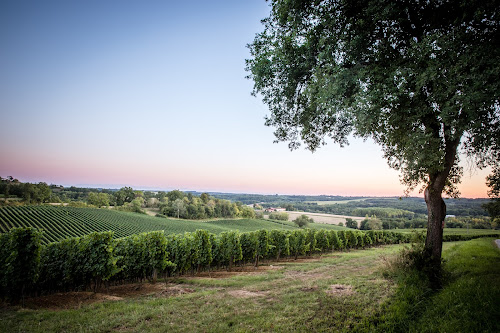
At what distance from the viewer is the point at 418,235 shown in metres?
8.88

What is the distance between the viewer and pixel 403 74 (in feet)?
18.9

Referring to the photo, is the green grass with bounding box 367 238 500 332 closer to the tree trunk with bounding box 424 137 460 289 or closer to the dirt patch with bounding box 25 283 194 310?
the tree trunk with bounding box 424 137 460 289

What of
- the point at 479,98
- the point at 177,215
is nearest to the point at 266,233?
the point at 479,98

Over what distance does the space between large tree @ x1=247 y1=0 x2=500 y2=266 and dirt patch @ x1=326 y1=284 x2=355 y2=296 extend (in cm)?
317

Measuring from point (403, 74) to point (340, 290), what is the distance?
6563mm

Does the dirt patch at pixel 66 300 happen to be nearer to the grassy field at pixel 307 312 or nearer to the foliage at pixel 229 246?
the grassy field at pixel 307 312

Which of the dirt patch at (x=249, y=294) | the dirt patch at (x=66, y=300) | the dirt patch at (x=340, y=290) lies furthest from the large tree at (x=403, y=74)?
the dirt patch at (x=66, y=300)

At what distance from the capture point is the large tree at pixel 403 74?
17.0 feet

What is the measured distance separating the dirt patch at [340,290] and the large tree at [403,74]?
317 centimetres

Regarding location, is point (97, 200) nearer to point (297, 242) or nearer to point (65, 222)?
point (65, 222)

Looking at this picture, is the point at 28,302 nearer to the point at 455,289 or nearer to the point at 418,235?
the point at 455,289

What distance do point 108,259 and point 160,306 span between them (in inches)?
210

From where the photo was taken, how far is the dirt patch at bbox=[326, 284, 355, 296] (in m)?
6.61

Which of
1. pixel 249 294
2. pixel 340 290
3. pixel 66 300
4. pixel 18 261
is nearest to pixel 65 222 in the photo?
pixel 18 261
